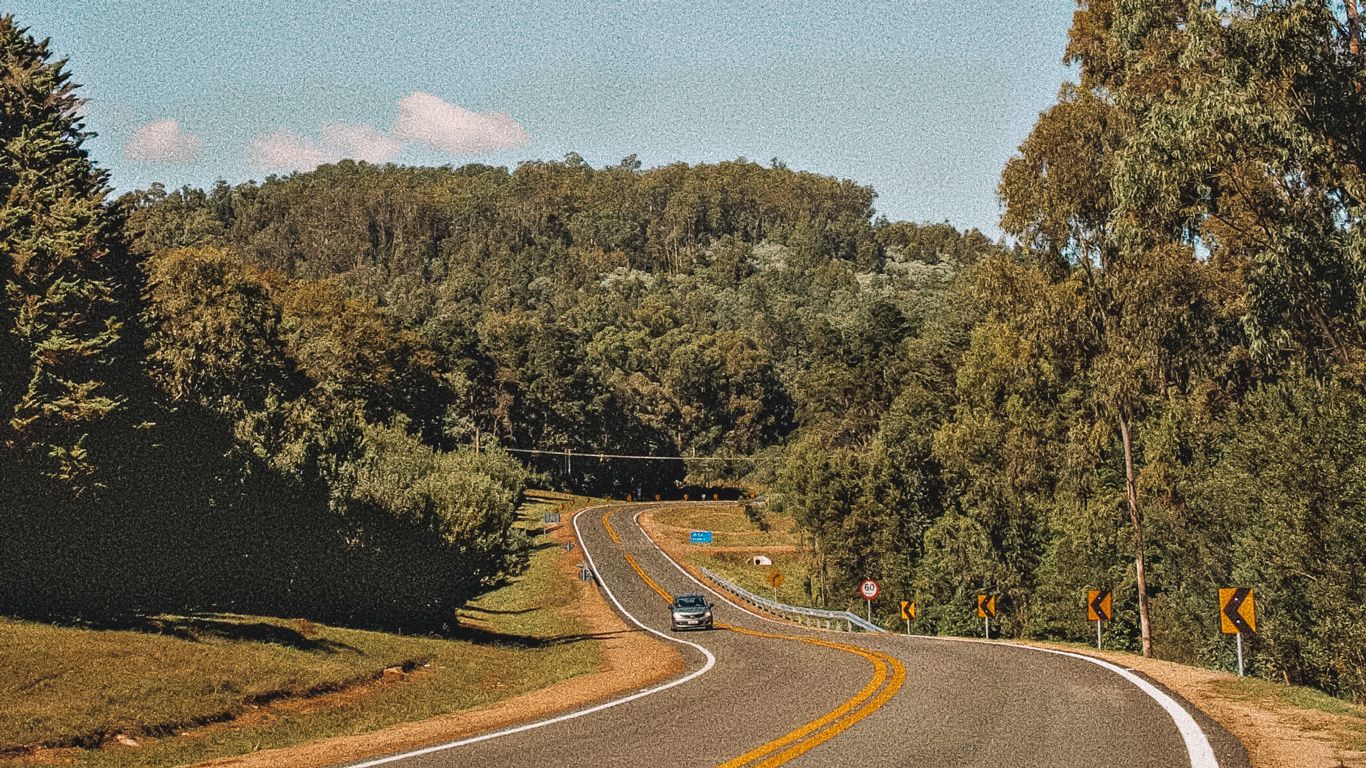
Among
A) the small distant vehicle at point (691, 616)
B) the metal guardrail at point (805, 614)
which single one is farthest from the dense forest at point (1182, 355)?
the small distant vehicle at point (691, 616)

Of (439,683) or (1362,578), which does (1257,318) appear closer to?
(1362,578)

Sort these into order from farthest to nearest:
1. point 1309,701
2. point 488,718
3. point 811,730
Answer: point 488,718 → point 1309,701 → point 811,730

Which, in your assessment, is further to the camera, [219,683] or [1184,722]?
[219,683]

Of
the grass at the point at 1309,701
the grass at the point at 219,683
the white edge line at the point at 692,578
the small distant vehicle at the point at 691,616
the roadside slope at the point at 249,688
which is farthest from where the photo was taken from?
the white edge line at the point at 692,578

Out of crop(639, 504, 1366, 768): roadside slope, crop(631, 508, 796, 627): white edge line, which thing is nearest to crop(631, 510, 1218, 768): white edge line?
crop(639, 504, 1366, 768): roadside slope

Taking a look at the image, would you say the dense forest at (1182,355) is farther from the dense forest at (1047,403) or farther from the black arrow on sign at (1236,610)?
the black arrow on sign at (1236,610)

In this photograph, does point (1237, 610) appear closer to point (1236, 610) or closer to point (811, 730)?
point (1236, 610)

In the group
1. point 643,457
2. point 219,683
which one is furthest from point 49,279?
point 643,457

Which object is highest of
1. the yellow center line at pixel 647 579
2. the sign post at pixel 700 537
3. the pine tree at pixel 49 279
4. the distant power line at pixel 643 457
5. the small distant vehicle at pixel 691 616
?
the pine tree at pixel 49 279

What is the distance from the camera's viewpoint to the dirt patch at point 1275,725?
9492 millimetres

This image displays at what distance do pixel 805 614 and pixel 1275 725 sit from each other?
4283 cm

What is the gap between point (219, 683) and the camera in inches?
687

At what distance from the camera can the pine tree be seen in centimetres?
2531

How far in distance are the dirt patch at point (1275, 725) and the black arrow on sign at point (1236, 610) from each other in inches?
47.5
